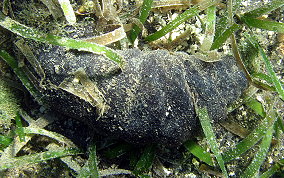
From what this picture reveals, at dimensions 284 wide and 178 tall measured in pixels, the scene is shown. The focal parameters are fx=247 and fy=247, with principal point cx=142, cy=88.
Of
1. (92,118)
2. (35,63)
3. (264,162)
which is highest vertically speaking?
(35,63)

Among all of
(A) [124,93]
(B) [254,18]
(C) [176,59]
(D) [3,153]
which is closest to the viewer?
(A) [124,93]

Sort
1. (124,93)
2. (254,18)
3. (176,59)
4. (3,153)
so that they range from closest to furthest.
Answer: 1. (124,93)
2. (176,59)
3. (3,153)
4. (254,18)

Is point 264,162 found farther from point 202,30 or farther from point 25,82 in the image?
point 25,82

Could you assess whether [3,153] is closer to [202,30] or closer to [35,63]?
[35,63]

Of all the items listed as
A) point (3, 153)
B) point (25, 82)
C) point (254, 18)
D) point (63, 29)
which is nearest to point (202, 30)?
point (254, 18)

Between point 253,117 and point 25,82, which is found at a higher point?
point 25,82

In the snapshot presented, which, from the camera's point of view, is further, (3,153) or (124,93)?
(3,153)
